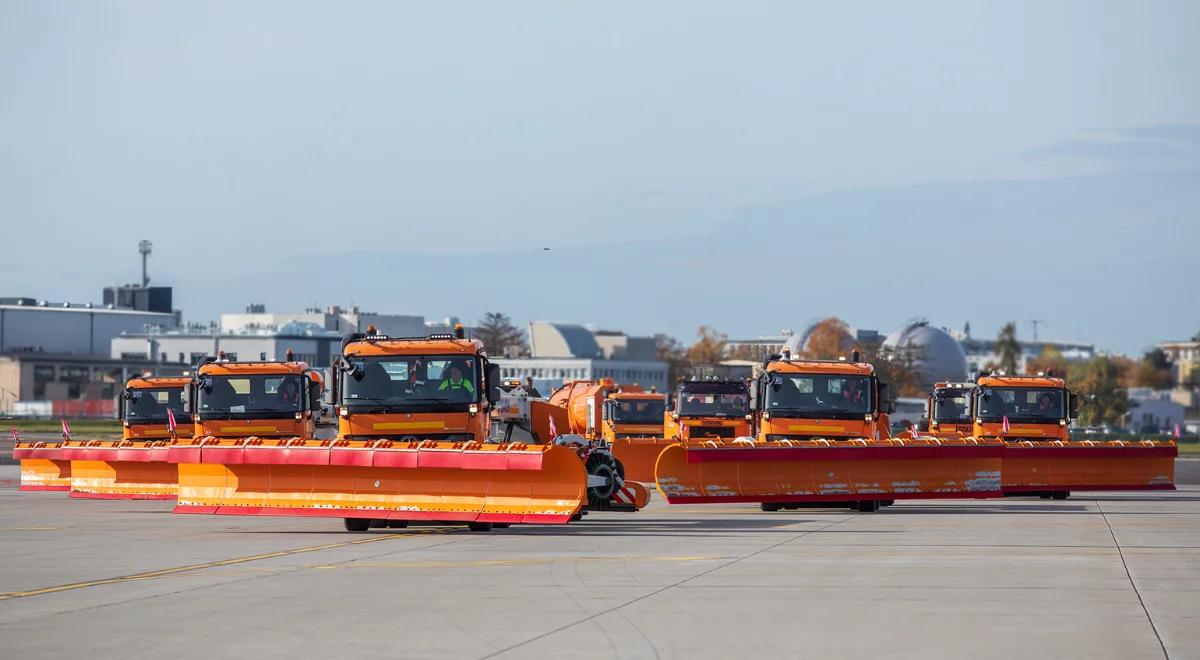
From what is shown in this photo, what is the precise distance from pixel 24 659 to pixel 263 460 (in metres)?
11.9

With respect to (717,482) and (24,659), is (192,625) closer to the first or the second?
(24,659)

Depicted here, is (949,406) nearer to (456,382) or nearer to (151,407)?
(151,407)

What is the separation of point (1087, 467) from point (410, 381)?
49.8ft

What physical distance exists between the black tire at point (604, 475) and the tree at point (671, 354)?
5692 inches

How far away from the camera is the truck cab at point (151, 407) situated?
3694cm

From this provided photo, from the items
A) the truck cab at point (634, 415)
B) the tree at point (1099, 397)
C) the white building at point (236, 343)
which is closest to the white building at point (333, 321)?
the white building at point (236, 343)

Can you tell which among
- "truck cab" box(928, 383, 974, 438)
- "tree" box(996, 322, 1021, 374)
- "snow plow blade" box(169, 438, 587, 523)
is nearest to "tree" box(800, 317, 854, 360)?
"tree" box(996, 322, 1021, 374)

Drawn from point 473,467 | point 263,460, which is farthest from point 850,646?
point 263,460

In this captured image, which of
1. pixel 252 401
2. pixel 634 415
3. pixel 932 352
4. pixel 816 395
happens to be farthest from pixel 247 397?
pixel 932 352

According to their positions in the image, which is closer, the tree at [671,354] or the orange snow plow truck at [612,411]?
the orange snow plow truck at [612,411]

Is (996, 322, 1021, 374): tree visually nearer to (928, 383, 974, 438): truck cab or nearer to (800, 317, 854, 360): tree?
(800, 317, 854, 360): tree

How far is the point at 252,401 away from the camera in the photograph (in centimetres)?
3288

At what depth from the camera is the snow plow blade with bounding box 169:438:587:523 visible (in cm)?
2184

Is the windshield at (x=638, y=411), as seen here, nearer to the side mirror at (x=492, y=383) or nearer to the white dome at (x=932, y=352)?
the side mirror at (x=492, y=383)
